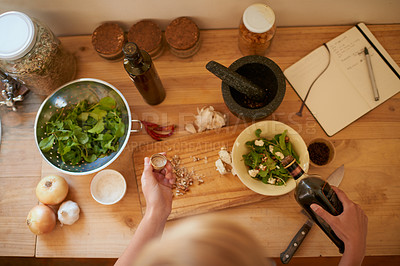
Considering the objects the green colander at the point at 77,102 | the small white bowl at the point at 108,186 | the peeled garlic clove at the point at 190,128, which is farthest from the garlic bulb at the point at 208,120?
the small white bowl at the point at 108,186

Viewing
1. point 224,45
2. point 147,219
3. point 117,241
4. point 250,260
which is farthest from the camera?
point 224,45

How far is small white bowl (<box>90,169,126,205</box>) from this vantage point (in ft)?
3.34

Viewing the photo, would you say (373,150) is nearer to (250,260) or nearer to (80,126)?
(250,260)

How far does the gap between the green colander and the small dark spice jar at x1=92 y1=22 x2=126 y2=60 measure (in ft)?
0.44

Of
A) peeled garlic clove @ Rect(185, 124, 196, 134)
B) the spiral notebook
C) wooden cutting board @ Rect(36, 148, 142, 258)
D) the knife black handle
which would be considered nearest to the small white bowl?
wooden cutting board @ Rect(36, 148, 142, 258)

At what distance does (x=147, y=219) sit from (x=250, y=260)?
43 centimetres

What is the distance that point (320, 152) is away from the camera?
0.97 metres

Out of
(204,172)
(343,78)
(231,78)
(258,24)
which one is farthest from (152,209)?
(343,78)

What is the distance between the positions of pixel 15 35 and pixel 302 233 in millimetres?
1123

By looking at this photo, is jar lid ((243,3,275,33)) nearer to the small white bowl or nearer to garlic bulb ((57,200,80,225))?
the small white bowl

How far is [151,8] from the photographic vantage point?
3.41 ft

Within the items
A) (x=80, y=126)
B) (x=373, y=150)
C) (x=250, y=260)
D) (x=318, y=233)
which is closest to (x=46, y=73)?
(x=80, y=126)

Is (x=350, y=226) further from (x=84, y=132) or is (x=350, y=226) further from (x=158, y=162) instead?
(x=84, y=132)

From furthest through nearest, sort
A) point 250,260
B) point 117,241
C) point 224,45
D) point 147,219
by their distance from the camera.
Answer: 1. point 224,45
2. point 117,241
3. point 147,219
4. point 250,260
